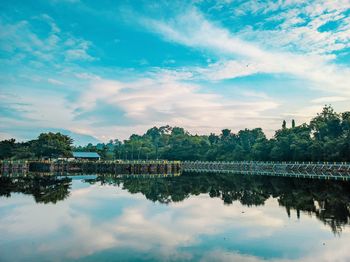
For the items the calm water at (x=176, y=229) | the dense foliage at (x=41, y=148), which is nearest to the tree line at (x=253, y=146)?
the dense foliage at (x=41, y=148)

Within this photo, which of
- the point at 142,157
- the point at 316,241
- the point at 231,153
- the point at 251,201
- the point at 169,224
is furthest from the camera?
the point at 142,157

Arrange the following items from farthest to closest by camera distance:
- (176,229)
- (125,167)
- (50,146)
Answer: (50,146) → (125,167) → (176,229)

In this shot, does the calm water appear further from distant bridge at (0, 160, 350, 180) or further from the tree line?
distant bridge at (0, 160, 350, 180)

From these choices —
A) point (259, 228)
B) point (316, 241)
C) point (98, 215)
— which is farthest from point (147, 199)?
point (316, 241)

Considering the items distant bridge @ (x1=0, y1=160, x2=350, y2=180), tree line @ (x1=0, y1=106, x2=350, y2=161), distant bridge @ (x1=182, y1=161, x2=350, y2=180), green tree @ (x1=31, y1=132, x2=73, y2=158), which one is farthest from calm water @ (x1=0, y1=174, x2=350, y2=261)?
green tree @ (x1=31, y1=132, x2=73, y2=158)

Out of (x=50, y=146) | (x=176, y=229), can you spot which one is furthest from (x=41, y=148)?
(x=176, y=229)

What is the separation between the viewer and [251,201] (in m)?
21.8

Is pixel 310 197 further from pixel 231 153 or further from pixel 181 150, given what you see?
pixel 181 150

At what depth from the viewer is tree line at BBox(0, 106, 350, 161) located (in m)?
54.9

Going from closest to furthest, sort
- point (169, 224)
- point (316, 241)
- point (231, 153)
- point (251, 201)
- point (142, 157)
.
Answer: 1. point (316, 241)
2. point (169, 224)
3. point (251, 201)
4. point (231, 153)
5. point (142, 157)

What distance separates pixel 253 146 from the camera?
→ 69625mm

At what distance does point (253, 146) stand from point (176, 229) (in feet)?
190

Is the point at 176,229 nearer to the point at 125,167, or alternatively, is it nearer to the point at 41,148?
the point at 125,167

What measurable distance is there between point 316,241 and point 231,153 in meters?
63.5
